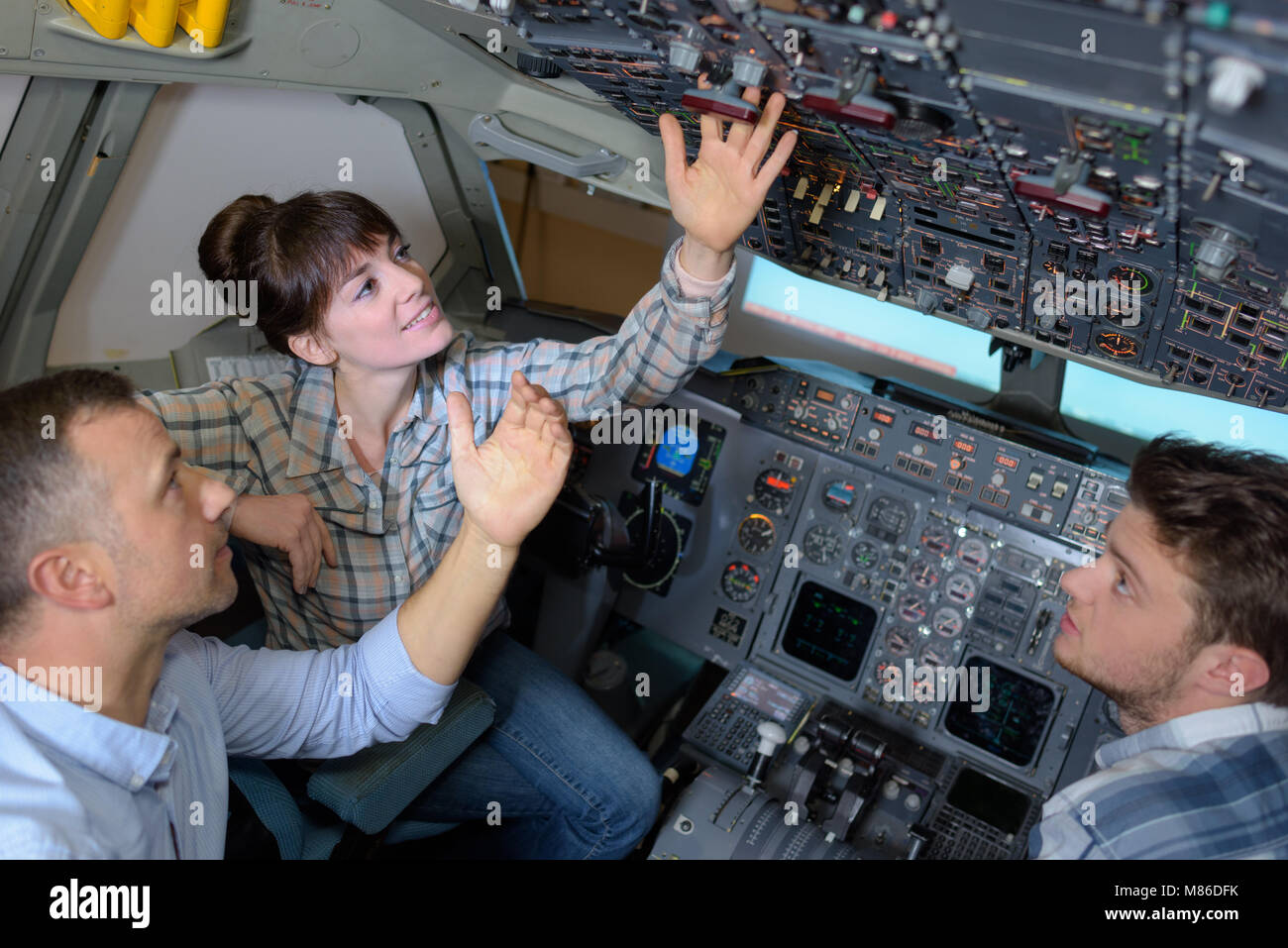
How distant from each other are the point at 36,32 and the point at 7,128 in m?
0.25

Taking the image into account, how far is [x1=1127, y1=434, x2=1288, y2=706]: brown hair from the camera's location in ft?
5.13

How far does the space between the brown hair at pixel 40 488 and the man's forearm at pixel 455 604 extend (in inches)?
20.1

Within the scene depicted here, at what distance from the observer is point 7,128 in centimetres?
220

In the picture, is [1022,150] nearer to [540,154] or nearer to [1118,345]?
[1118,345]

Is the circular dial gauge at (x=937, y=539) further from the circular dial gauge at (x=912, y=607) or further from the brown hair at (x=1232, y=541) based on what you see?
the brown hair at (x=1232, y=541)

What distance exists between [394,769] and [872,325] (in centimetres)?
213

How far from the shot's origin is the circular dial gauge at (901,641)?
2957mm

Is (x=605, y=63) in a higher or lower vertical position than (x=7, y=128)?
higher

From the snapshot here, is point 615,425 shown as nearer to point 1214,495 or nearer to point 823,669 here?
point 823,669

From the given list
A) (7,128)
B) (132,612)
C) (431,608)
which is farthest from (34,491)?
(7,128)

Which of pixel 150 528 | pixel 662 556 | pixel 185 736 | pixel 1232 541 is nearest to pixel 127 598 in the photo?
pixel 150 528

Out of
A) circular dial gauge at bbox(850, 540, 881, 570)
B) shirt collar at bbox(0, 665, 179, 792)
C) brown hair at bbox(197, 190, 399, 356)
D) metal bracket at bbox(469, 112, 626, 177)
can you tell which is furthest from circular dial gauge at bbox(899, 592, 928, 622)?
shirt collar at bbox(0, 665, 179, 792)

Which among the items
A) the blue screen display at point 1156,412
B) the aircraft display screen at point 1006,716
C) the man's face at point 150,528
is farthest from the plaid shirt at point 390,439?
the blue screen display at point 1156,412

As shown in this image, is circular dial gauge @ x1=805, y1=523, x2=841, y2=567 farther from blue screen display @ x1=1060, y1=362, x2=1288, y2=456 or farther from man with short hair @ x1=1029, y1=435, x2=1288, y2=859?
man with short hair @ x1=1029, y1=435, x2=1288, y2=859
